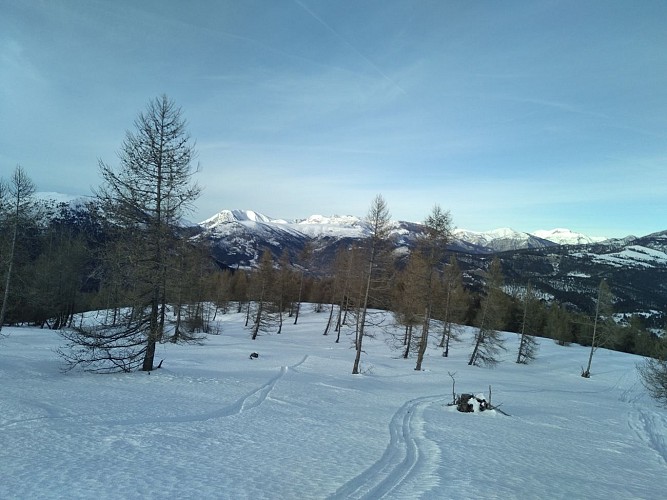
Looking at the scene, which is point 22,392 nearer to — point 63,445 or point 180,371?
point 63,445

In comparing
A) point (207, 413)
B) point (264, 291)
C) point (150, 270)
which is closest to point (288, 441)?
point (207, 413)

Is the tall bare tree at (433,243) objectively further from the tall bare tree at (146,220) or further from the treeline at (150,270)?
the tall bare tree at (146,220)

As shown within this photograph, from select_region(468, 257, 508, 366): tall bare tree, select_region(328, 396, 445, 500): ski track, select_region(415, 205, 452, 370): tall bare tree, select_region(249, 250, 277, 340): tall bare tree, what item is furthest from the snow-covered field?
select_region(249, 250, 277, 340): tall bare tree

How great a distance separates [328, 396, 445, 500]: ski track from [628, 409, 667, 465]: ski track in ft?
25.1

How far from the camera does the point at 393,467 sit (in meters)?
7.73

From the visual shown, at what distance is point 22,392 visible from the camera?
10.2 metres

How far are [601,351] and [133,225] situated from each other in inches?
2500

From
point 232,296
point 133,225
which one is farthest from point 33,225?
point 232,296

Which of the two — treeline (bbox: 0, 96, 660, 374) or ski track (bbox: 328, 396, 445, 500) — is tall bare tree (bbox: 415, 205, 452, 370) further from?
ski track (bbox: 328, 396, 445, 500)

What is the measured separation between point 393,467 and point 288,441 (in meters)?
2.59

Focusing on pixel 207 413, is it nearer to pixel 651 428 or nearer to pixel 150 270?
pixel 150 270

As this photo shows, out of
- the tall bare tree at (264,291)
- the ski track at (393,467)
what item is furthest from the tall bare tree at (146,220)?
the tall bare tree at (264,291)

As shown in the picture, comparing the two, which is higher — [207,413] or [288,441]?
A: [288,441]

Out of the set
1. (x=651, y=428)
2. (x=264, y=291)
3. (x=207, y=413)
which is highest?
(x=264, y=291)
